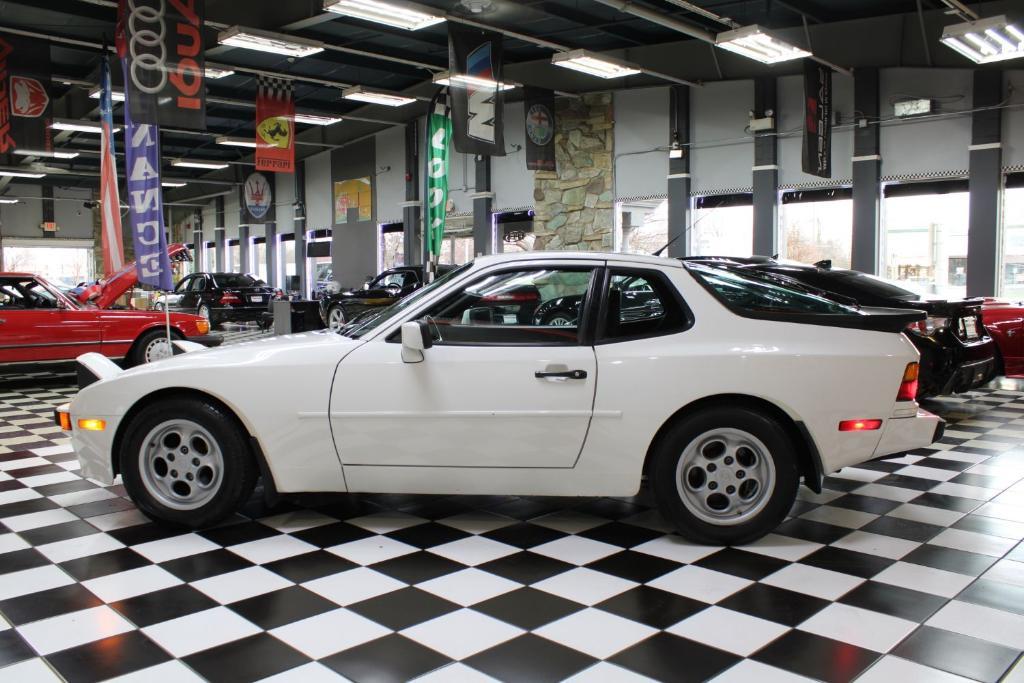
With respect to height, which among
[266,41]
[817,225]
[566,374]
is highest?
[266,41]

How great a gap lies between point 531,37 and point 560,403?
9466 millimetres

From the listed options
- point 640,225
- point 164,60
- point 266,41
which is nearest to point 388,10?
point 266,41

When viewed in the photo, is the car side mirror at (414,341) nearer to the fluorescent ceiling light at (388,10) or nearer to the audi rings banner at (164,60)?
the audi rings banner at (164,60)

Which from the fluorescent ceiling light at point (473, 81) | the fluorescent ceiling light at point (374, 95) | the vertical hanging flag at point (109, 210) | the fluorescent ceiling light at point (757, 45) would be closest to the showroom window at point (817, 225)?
the fluorescent ceiling light at point (757, 45)

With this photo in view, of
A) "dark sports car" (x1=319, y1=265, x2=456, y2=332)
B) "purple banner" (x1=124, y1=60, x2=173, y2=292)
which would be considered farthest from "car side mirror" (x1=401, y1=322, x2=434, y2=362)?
"dark sports car" (x1=319, y1=265, x2=456, y2=332)

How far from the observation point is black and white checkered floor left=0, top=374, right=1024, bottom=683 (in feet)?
8.21

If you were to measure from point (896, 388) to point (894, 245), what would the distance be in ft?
36.0

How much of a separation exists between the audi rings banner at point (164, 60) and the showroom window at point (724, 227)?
9439 mm

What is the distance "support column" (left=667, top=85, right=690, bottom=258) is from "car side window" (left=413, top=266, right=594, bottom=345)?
1141 centimetres

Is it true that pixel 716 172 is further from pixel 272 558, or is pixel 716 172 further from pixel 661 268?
pixel 272 558

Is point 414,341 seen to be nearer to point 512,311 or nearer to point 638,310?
point 512,311

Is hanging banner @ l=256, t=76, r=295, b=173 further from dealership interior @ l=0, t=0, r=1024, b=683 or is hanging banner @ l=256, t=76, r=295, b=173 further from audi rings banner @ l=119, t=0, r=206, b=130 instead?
audi rings banner @ l=119, t=0, r=206, b=130

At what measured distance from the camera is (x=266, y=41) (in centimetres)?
1082

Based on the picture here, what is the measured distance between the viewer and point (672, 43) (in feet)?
45.6
